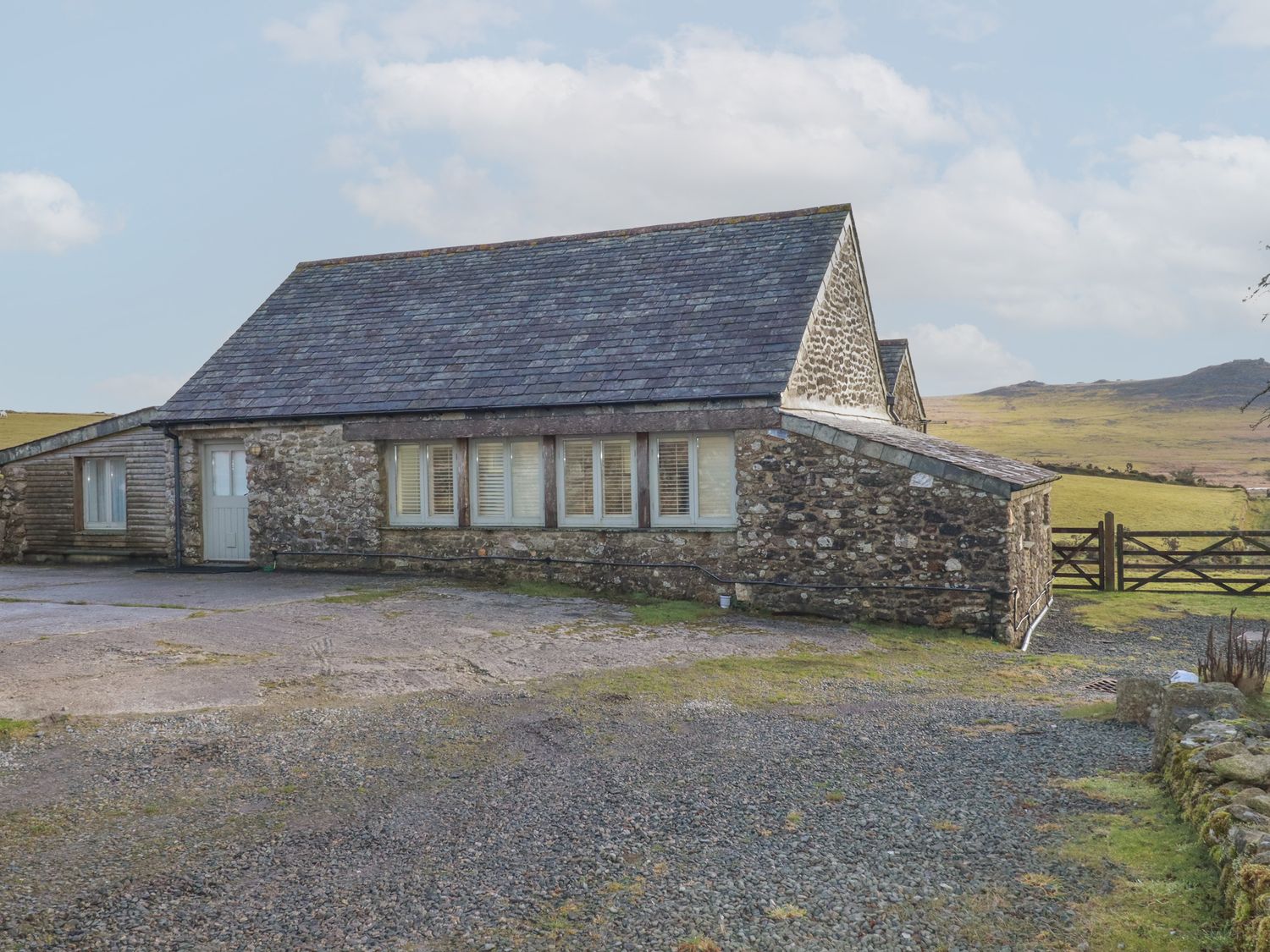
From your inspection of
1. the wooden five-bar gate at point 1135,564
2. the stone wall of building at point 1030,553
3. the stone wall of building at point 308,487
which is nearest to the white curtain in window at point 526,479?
the stone wall of building at point 308,487

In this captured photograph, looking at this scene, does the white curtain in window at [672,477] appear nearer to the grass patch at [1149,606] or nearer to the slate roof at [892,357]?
the grass patch at [1149,606]

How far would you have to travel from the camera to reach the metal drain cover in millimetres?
10155

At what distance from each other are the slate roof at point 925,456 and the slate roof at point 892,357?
8.55m

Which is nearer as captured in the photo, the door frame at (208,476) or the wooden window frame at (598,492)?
the wooden window frame at (598,492)

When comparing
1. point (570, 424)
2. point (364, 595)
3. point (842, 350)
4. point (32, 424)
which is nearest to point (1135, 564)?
point (842, 350)

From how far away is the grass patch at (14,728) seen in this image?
7379 mm

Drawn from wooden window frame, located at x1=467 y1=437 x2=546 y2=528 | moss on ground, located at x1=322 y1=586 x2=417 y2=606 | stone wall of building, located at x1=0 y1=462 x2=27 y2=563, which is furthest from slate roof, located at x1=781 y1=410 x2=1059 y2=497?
stone wall of building, located at x1=0 y1=462 x2=27 y2=563

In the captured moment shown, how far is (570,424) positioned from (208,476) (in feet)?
26.0

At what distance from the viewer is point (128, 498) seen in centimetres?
2014

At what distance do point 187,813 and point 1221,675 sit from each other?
310 inches

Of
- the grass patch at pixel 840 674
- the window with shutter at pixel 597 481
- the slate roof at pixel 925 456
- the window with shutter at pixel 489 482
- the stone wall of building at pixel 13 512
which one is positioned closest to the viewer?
the grass patch at pixel 840 674

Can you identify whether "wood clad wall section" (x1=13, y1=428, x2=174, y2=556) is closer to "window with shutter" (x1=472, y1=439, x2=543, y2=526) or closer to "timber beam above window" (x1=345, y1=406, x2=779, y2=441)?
"timber beam above window" (x1=345, y1=406, x2=779, y2=441)

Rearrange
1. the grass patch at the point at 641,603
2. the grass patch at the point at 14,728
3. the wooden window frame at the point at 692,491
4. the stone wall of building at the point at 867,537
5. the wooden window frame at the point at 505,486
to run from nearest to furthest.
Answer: the grass patch at the point at 14,728
the stone wall of building at the point at 867,537
the grass patch at the point at 641,603
the wooden window frame at the point at 692,491
the wooden window frame at the point at 505,486

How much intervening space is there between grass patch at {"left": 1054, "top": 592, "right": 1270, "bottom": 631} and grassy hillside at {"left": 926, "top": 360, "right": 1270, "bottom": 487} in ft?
127
